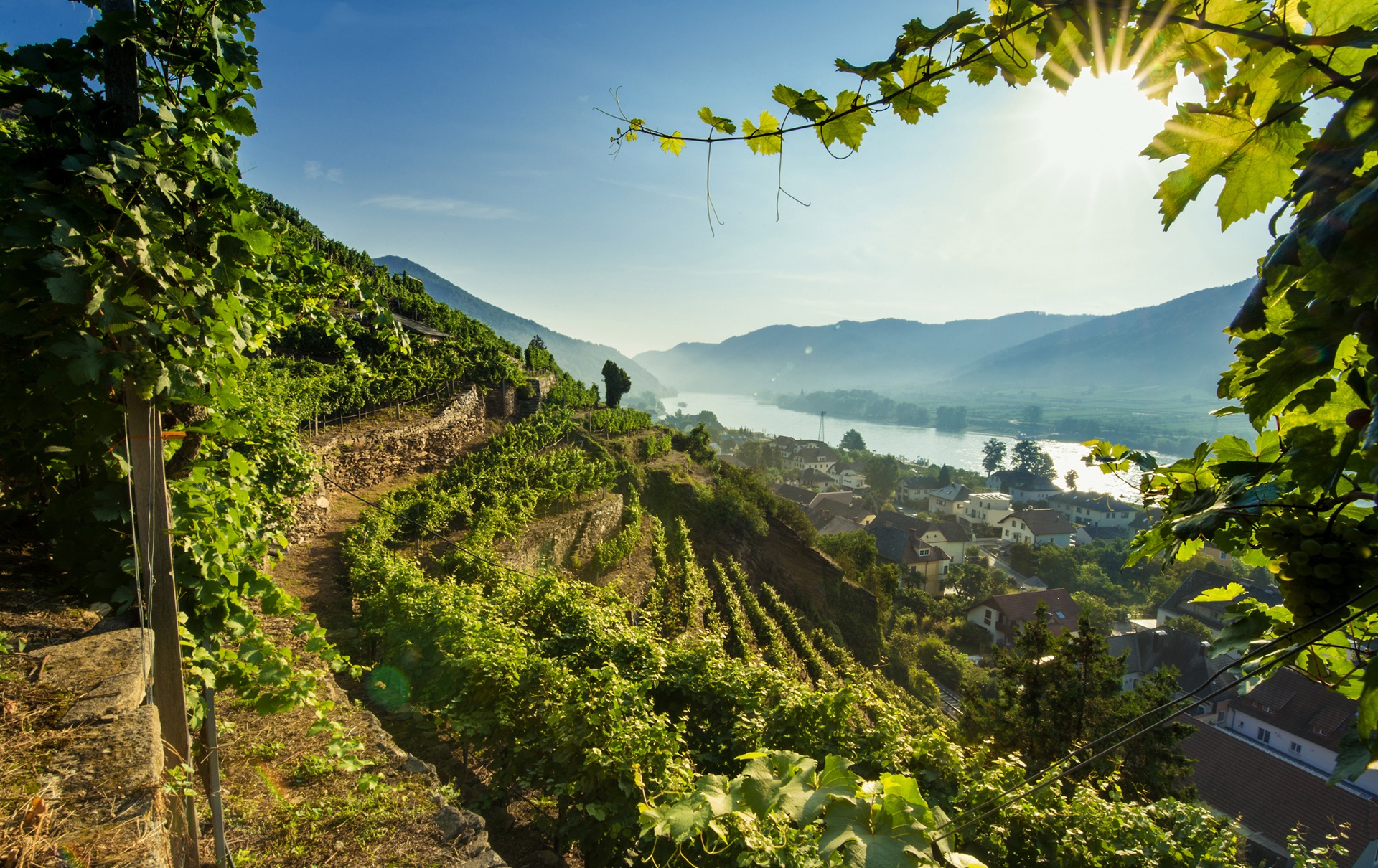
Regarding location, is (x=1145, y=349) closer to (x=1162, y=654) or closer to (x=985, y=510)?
(x=985, y=510)

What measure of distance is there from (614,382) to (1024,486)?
5957cm

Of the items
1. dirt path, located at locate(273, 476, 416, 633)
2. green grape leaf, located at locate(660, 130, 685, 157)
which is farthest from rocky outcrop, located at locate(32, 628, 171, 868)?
dirt path, located at locate(273, 476, 416, 633)

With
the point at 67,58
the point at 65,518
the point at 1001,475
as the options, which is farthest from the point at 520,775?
the point at 1001,475

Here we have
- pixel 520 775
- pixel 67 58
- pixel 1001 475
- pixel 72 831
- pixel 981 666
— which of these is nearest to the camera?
pixel 72 831

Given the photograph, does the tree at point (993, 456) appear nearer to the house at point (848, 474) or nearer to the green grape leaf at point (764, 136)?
the house at point (848, 474)

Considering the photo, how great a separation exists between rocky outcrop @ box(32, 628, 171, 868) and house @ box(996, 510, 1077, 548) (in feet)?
185

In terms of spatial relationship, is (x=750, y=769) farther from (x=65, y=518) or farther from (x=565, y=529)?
(x=565, y=529)

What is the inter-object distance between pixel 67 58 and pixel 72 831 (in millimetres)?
2528

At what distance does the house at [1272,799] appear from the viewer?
46.1 ft

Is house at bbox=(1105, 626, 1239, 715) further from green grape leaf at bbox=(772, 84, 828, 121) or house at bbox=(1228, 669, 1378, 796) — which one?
green grape leaf at bbox=(772, 84, 828, 121)

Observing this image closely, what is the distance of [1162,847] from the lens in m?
3.02

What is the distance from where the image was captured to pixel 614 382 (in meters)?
33.2

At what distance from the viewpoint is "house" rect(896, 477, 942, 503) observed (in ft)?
217

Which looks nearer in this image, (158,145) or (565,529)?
→ (158,145)
